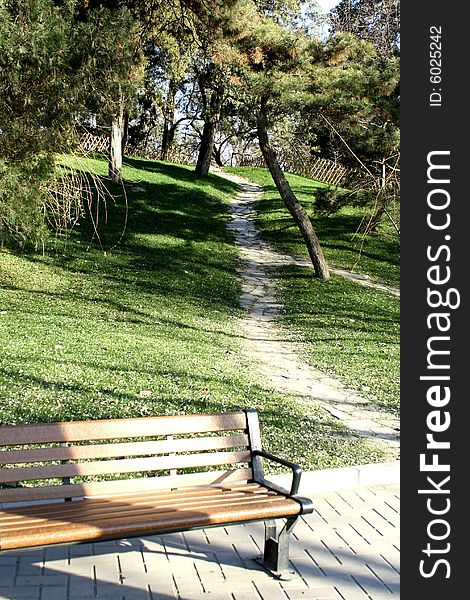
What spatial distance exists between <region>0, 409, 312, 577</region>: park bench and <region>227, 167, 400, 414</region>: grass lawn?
369 centimetres

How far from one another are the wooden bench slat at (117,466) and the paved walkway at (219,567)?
0.45 metres

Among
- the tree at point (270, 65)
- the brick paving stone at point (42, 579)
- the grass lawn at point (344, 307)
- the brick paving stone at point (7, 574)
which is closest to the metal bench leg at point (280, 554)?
the brick paving stone at point (42, 579)

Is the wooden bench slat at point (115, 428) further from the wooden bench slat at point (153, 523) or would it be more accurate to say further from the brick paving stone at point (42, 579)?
the brick paving stone at point (42, 579)

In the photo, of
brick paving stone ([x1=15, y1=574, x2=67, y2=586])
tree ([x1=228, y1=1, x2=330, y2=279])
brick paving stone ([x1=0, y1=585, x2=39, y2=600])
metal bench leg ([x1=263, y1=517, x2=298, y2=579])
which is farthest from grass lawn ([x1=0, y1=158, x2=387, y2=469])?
tree ([x1=228, y1=1, x2=330, y2=279])

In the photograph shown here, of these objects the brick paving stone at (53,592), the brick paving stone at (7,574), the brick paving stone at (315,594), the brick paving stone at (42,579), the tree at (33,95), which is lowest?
the brick paving stone at (7,574)

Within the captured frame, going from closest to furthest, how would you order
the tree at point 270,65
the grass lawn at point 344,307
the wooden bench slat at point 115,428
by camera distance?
the wooden bench slat at point 115,428, the grass lawn at point 344,307, the tree at point 270,65

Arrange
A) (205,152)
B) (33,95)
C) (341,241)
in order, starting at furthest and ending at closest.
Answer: (205,152) → (341,241) → (33,95)

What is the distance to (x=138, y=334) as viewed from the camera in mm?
11906

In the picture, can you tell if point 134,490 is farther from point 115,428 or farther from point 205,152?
point 205,152

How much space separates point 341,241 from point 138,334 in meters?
14.7

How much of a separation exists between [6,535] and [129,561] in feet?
3.48

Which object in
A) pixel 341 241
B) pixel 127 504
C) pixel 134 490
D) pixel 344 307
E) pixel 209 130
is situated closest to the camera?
pixel 127 504

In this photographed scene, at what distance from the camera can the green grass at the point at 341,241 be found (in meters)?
22.3

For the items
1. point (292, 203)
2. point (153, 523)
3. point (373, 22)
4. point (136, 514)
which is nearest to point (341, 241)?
point (292, 203)
